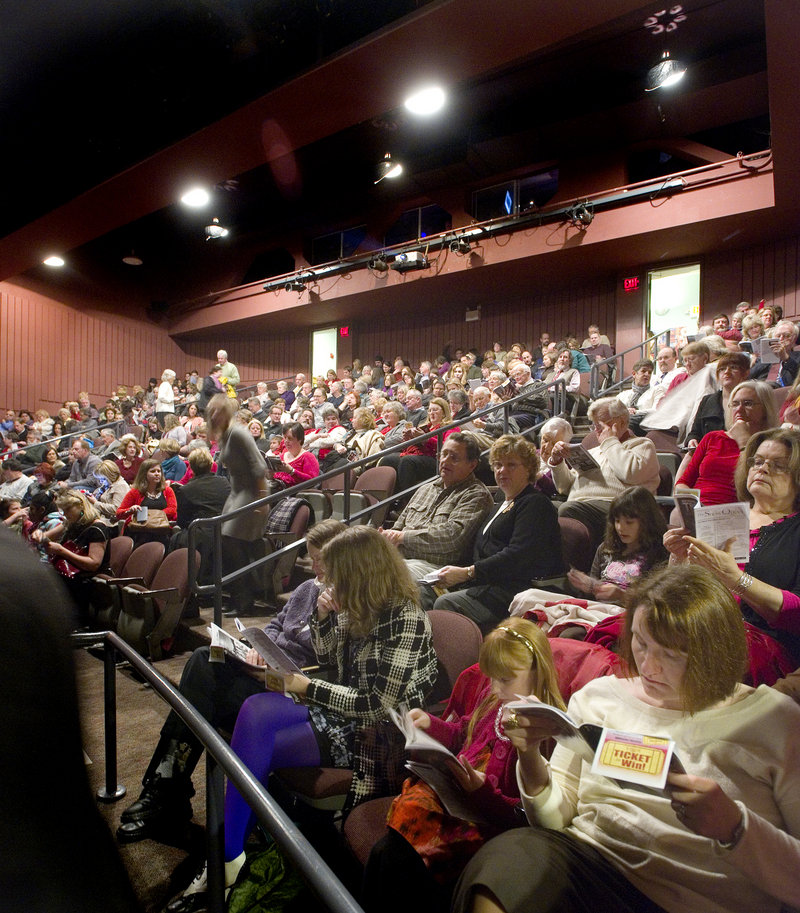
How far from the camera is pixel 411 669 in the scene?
1730mm

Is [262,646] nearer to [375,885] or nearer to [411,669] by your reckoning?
[411,669]

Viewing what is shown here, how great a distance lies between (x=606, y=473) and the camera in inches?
104

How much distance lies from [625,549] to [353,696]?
0.92 meters

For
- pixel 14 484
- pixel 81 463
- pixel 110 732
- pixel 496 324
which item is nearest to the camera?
pixel 110 732

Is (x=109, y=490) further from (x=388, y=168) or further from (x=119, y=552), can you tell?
(x=388, y=168)

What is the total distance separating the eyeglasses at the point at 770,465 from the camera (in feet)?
4.97

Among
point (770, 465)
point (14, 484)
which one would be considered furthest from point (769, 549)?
point (14, 484)

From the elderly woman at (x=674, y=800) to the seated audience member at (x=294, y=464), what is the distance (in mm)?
3077

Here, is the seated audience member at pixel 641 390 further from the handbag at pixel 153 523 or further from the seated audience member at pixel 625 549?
the handbag at pixel 153 523

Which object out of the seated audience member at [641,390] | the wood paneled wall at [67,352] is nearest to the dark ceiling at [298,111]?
the wood paneled wall at [67,352]

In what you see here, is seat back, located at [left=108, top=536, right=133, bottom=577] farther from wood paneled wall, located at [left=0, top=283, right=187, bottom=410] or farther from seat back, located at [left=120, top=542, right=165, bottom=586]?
wood paneled wall, located at [left=0, top=283, right=187, bottom=410]

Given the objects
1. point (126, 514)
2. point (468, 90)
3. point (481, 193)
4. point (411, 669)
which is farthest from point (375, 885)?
point (481, 193)

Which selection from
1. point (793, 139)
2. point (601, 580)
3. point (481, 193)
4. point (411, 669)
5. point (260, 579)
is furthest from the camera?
point (481, 193)

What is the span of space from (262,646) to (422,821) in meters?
0.66
